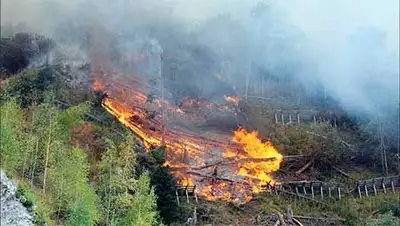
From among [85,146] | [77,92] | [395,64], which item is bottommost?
[85,146]

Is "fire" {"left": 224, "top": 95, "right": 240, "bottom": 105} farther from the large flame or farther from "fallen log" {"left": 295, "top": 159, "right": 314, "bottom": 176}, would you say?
"fallen log" {"left": 295, "top": 159, "right": 314, "bottom": 176}

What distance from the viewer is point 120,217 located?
86.6 ft

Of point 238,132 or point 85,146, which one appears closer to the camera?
point 85,146

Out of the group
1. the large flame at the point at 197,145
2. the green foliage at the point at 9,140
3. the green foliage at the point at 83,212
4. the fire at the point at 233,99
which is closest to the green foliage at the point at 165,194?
the large flame at the point at 197,145

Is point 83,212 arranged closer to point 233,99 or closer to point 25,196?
point 25,196

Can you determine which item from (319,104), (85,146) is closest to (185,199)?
(85,146)

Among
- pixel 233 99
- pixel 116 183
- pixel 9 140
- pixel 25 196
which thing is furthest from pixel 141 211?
pixel 233 99

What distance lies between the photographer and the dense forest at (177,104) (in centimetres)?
2600

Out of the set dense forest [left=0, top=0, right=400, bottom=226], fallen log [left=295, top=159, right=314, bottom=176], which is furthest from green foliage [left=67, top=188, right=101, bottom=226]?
fallen log [left=295, top=159, right=314, bottom=176]

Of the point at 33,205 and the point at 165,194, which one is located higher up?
the point at 165,194

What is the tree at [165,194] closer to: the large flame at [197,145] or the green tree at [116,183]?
the green tree at [116,183]

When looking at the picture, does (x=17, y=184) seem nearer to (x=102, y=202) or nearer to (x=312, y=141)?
(x=102, y=202)

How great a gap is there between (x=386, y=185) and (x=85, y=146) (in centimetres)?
2087

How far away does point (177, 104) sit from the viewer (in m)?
50.8
